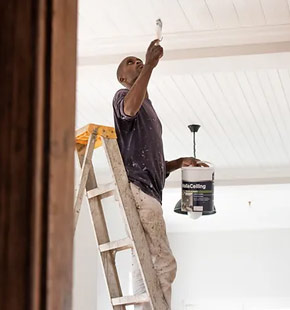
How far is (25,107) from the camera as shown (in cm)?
85

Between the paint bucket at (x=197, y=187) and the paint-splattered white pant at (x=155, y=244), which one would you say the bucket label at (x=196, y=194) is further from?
the paint-splattered white pant at (x=155, y=244)

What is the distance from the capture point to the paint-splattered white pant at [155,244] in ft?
8.53

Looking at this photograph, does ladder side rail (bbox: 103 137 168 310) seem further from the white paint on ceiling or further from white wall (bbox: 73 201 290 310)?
white wall (bbox: 73 201 290 310)

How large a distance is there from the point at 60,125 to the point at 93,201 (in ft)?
6.62

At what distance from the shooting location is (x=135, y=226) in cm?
261

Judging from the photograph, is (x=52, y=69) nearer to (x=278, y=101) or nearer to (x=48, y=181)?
(x=48, y=181)

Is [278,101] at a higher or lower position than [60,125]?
higher

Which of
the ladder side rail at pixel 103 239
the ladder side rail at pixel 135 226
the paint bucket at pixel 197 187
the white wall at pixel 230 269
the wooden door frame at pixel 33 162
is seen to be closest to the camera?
the wooden door frame at pixel 33 162

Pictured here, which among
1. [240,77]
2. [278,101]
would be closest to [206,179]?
[240,77]

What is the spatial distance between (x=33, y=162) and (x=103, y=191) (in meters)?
1.93

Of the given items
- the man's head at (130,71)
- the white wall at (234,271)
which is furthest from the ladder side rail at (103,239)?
the white wall at (234,271)

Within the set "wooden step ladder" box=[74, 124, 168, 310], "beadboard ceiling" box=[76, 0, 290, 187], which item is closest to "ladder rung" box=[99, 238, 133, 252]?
"wooden step ladder" box=[74, 124, 168, 310]

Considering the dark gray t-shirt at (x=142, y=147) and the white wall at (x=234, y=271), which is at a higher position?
the dark gray t-shirt at (x=142, y=147)

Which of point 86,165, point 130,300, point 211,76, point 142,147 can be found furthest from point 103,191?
point 211,76
